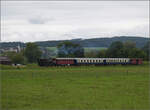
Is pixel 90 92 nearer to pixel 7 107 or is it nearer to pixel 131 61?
pixel 7 107

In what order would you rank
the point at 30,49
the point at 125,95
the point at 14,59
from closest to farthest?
the point at 125,95
the point at 14,59
the point at 30,49

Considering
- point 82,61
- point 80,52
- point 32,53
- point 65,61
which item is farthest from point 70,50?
point 65,61

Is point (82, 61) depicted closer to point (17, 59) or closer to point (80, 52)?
point (17, 59)

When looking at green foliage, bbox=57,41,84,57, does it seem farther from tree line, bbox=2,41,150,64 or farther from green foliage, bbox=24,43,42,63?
green foliage, bbox=24,43,42,63

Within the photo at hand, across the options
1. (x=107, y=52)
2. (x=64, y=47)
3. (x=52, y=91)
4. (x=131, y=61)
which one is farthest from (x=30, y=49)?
(x=52, y=91)

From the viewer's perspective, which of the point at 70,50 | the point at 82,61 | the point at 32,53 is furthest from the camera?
the point at 32,53

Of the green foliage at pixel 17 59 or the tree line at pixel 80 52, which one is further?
the tree line at pixel 80 52

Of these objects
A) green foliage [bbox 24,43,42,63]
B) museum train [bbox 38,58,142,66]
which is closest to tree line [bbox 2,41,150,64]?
green foliage [bbox 24,43,42,63]

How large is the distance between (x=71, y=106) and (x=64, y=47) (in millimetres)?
73195

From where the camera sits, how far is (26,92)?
1606 cm

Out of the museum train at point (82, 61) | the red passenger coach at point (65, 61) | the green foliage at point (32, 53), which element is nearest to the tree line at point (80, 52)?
the green foliage at point (32, 53)

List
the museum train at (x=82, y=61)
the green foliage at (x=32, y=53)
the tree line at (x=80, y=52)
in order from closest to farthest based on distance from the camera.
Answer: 1. the museum train at (x=82, y=61)
2. the tree line at (x=80, y=52)
3. the green foliage at (x=32, y=53)

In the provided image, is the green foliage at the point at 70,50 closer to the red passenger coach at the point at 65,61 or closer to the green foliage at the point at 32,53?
the green foliage at the point at 32,53

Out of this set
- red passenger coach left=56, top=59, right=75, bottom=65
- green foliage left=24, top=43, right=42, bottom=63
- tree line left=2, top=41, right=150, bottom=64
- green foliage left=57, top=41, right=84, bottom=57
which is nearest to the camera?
red passenger coach left=56, top=59, right=75, bottom=65
